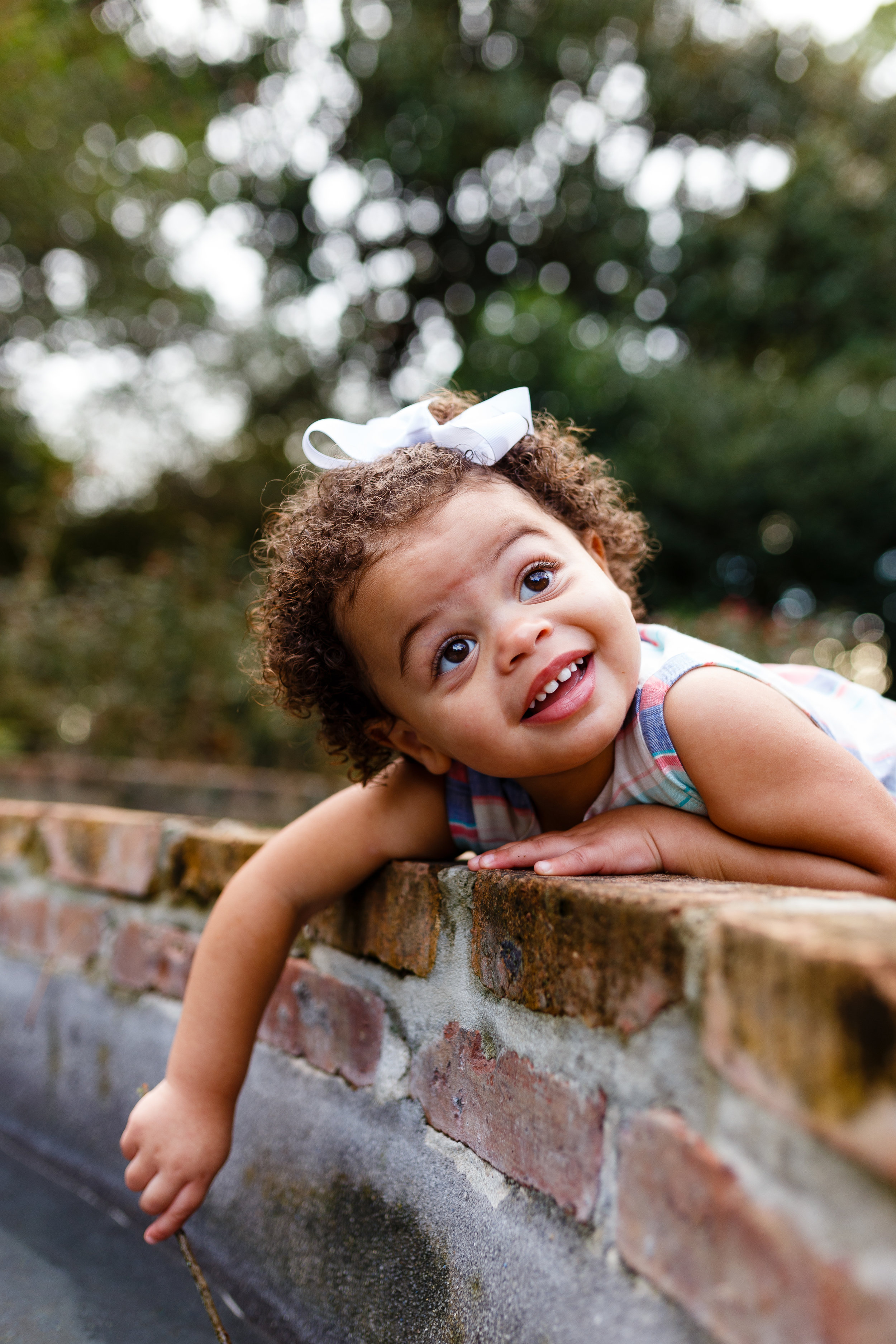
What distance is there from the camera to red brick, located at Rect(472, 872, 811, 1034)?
0.65 meters

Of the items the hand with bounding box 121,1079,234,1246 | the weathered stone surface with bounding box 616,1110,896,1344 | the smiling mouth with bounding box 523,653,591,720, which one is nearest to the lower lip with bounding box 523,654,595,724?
the smiling mouth with bounding box 523,653,591,720

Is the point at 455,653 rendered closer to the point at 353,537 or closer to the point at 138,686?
the point at 353,537

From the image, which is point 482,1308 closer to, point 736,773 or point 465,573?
point 736,773

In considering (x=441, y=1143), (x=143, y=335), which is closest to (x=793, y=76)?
(x=143, y=335)

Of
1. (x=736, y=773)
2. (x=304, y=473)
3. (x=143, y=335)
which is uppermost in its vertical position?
(x=143, y=335)

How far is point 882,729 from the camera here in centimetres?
138

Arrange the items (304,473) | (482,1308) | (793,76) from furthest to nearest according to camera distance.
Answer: (793,76) < (304,473) < (482,1308)

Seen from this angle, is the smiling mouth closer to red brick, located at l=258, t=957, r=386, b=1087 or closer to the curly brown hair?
the curly brown hair

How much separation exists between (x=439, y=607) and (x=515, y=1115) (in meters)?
0.53

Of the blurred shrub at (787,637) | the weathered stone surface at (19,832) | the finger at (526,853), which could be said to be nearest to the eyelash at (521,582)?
the finger at (526,853)

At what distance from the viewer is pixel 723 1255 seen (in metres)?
0.57

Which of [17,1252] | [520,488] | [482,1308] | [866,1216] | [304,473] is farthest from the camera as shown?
[304,473]

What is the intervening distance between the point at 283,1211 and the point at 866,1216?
37.9 inches

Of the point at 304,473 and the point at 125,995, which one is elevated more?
the point at 304,473
